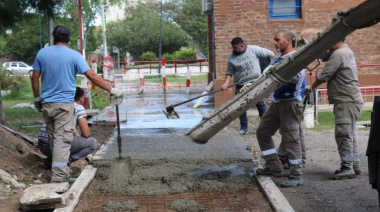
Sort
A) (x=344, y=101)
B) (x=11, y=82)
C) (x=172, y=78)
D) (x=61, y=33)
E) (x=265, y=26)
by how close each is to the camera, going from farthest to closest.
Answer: (x=172, y=78) < (x=11, y=82) < (x=265, y=26) < (x=344, y=101) < (x=61, y=33)

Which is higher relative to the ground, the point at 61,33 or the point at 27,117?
the point at 61,33

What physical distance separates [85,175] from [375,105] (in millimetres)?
3576

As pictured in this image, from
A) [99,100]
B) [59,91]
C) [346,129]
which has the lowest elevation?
[99,100]

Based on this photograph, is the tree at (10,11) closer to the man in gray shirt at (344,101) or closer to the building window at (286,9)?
the man in gray shirt at (344,101)

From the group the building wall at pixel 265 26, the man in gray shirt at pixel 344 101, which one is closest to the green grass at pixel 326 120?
the building wall at pixel 265 26

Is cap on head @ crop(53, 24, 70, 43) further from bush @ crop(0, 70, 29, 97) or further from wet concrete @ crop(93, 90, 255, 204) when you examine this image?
bush @ crop(0, 70, 29, 97)

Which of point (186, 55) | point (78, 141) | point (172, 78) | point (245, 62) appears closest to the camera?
point (78, 141)

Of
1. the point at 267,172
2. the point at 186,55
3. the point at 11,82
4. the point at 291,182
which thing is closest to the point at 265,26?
the point at 267,172

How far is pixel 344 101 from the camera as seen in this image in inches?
306

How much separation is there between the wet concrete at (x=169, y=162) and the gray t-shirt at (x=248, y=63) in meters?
1.15

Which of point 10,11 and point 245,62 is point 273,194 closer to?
point 245,62

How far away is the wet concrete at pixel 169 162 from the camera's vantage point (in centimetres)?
711

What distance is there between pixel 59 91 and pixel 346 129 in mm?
3539

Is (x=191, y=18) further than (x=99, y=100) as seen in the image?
Yes
